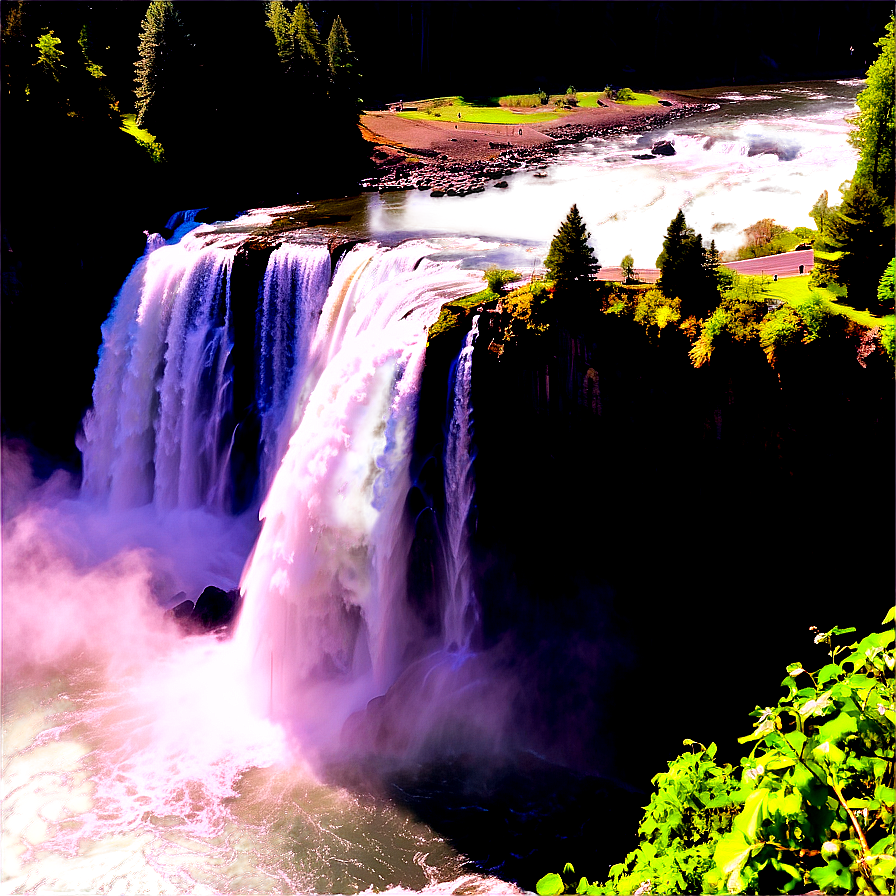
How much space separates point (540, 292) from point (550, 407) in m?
3.02

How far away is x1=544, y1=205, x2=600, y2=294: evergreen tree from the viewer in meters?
19.9

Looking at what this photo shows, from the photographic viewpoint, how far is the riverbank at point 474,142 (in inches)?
1719

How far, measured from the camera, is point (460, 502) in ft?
69.2

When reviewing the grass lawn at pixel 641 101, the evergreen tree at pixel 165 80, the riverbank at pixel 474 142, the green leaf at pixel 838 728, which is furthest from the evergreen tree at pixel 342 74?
the green leaf at pixel 838 728

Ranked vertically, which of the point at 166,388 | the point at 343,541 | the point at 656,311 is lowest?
the point at 343,541

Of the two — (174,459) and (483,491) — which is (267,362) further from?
(483,491)

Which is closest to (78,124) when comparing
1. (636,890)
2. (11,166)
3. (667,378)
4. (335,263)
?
(11,166)

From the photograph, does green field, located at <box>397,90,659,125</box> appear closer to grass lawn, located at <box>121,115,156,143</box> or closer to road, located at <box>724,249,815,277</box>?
grass lawn, located at <box>121,115,156,143</box>

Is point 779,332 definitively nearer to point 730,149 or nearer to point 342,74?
point 730,149

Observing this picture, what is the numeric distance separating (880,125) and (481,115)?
162 feet

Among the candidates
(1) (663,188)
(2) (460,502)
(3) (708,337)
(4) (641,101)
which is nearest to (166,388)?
(2) (460,502)

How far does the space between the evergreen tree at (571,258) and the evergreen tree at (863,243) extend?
5.88 metres

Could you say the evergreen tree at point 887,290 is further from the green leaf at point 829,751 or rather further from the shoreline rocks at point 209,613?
the shoreline rocks at point 209,613

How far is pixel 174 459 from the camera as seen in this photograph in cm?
2902
